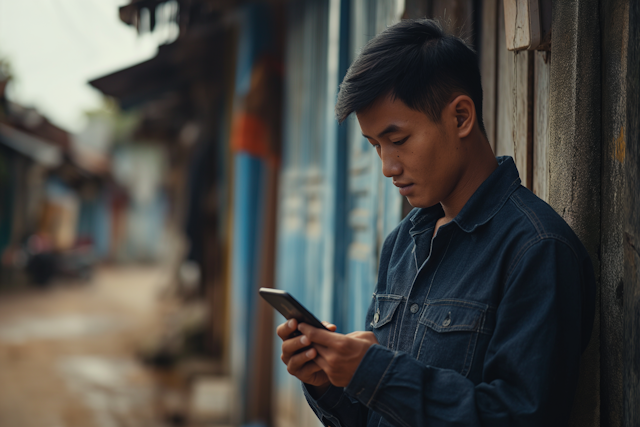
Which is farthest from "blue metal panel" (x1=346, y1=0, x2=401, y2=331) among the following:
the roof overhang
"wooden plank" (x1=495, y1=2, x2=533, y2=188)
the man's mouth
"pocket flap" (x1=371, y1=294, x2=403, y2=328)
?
the roof overhang

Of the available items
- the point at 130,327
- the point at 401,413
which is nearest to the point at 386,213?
the point at 401,413

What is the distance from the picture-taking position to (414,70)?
1.26 meters

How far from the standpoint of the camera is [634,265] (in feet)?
3.48

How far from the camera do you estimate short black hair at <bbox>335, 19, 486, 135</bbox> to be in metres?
1.26

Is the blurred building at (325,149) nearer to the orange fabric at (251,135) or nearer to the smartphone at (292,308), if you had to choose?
the orange fabric at (251,135)

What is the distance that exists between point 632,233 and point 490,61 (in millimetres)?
1253

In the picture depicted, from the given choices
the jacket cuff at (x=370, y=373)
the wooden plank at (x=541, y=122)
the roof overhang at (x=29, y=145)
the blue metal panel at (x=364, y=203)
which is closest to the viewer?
the jacket cuff at (x=370, y=373)

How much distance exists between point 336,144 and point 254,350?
9.66 ft

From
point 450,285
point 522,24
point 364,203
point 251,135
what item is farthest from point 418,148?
point 251,135

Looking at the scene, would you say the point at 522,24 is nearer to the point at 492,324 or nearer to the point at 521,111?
the point at 521,111

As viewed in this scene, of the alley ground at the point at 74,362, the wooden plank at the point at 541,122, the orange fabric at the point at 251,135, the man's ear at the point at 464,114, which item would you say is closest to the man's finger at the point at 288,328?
the man's ear at the point at 464,114

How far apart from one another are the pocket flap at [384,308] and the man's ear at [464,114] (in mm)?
451

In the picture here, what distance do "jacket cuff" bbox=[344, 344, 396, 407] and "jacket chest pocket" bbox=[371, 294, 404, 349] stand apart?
258 millimetres

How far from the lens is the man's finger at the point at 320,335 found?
1152mm
